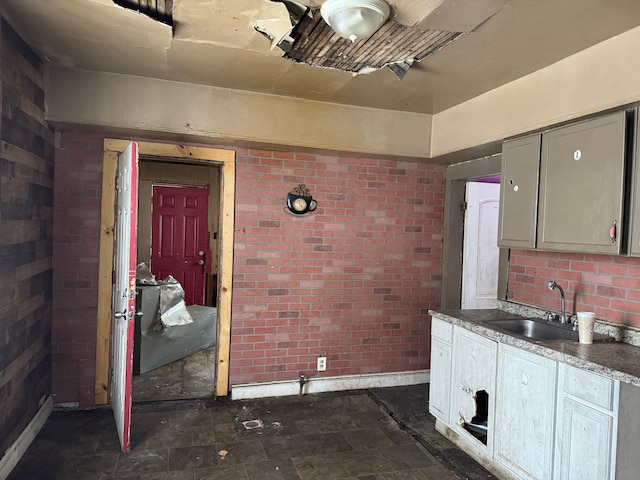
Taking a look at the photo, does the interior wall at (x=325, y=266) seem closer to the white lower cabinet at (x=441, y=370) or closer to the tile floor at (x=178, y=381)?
the tile floor at (x=178, y=381)

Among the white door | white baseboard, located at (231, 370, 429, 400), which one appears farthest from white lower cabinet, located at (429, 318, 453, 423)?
the white door

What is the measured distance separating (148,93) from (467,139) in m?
2.46

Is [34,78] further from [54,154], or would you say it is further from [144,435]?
[144,435]

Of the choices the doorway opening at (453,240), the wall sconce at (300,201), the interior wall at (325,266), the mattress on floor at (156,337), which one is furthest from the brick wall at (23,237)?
the doorway opening at (453,240)

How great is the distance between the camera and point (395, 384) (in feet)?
13.6

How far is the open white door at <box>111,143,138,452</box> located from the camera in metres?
2.71

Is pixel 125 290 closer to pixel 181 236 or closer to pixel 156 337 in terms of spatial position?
pixel 156 337

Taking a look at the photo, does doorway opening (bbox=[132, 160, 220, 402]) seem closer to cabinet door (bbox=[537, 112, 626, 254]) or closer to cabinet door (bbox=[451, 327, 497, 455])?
cabinet door (bbox=[451, 327, 497, 455])

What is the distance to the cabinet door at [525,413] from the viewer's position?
2.26m

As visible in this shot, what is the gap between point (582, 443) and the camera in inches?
81.5

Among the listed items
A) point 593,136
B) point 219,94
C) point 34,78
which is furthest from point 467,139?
point 34,78

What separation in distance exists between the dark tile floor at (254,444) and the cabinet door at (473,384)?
20 centimetres

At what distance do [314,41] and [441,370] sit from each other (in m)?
2.39

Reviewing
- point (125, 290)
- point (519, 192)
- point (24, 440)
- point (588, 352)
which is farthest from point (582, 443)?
point (24, 440)
